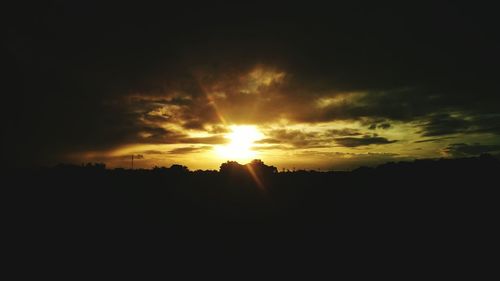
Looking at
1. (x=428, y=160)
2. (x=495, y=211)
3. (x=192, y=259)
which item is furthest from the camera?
(x=428, y=160)

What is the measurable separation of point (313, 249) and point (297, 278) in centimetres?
565

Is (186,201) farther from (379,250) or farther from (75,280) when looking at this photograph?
(379,250)

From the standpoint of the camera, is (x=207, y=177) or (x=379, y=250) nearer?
(x=379, y=250)

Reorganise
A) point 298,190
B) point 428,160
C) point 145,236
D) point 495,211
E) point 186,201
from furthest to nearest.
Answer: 1. point 428,160
2. point 298,190
3. point 186,201
4. point 495,211
5. point 145,236

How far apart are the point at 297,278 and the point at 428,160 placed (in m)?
38.2

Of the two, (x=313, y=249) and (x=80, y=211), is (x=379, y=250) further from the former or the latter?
(x=80, y=211)

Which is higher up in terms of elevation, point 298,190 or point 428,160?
point 428,160

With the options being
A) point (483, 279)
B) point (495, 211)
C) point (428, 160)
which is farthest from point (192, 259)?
point (428, 160)

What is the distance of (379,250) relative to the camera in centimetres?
3300

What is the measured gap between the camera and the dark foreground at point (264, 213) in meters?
33.0

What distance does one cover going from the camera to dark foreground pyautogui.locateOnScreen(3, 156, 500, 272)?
108ft

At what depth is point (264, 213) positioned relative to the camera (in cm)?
4409

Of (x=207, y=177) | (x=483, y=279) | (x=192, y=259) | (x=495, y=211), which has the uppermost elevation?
(x=207, y=177)

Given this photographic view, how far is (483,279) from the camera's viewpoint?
92.2 ft
